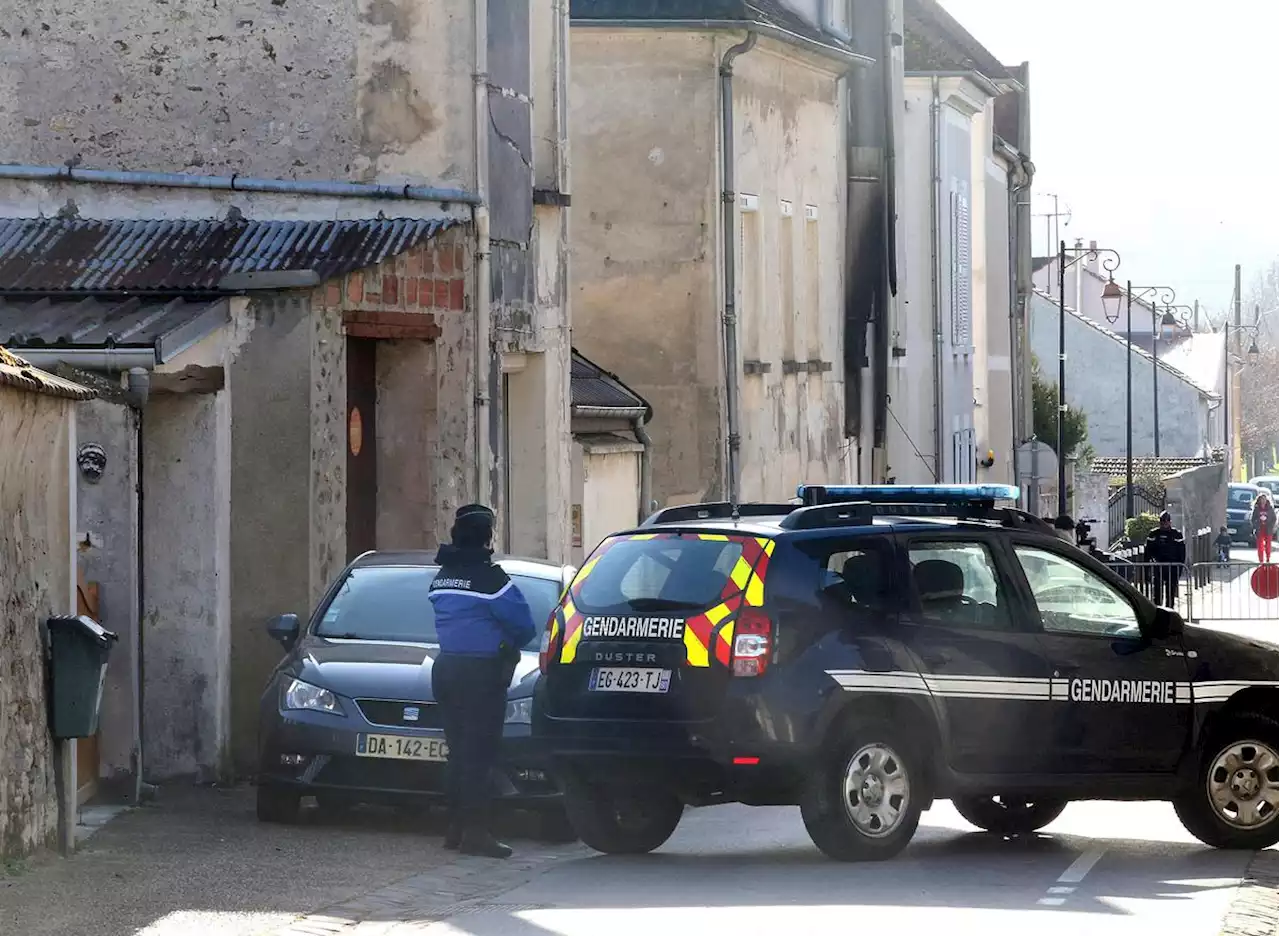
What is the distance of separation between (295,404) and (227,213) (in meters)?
2.07

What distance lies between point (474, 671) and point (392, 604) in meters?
2.06

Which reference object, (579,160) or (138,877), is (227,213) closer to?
(138,877)

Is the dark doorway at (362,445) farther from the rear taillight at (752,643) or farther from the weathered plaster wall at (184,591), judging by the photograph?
the rear taillight at (752,643)

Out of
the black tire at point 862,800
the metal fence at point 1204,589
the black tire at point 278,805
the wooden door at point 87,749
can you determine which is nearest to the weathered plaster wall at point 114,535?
the wooden door at point 87,749

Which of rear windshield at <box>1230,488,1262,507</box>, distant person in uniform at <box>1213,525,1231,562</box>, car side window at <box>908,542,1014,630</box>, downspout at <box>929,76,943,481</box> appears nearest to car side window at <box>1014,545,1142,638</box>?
car side window at <box>908,542,1014,630</box>

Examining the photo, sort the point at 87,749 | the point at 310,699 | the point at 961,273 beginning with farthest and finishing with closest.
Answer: the point at 961,273, the point at 87,749, the point at 310,699

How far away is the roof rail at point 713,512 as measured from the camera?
1245cm

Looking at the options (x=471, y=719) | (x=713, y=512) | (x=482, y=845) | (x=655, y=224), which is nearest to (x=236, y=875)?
(x=482, y=845)

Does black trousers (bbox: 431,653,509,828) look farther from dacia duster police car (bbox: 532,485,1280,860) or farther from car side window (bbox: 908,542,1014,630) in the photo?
car side window (bbox: 908,542,1014,630)

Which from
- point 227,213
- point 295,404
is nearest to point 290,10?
point 227,213

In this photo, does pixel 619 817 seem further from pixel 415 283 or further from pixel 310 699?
pixel 415 283

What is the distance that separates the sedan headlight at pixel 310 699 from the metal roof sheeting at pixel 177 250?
3.84m

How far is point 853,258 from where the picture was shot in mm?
33750

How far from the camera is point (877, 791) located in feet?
38.3
